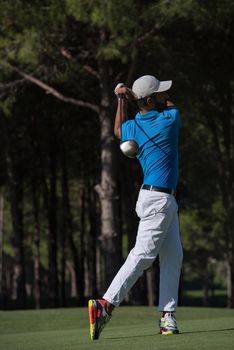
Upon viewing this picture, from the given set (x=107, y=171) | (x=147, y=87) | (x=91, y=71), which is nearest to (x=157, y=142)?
(x=147, y=87)

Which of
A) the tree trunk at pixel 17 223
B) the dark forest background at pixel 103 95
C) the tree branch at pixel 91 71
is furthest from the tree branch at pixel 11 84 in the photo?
the tree trunk at pixel 17 223

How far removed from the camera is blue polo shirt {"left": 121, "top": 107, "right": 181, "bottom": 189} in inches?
358

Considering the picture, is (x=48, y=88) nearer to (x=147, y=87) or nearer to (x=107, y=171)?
(x=107, y=171)

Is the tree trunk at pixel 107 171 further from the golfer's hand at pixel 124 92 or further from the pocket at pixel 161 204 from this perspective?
the pocket at pixel 161 204

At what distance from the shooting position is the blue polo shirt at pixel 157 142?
9.10 m

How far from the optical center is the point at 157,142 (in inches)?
359

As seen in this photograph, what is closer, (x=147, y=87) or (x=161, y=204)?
(x=161, y=204)

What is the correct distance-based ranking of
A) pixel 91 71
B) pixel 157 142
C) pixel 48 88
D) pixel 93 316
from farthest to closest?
1. pixel 48 88
2. pixel 91 71
3. pixel 157 142
4. pixel 93 316

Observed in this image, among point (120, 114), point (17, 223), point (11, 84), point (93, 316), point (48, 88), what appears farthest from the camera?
point (17, 223)

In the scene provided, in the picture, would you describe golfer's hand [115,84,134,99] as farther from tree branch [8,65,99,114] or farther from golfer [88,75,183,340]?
tree branch [8,65,99,114]

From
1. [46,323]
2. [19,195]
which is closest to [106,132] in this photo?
[46,323]

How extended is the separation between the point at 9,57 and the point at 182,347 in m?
18.8

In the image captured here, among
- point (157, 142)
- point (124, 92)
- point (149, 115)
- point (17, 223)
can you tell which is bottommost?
point (17, 223)

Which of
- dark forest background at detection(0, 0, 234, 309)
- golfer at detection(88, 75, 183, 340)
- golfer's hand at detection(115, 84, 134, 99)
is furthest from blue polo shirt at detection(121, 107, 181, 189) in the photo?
dark forest background at detection(0, 0, 234, 309)
